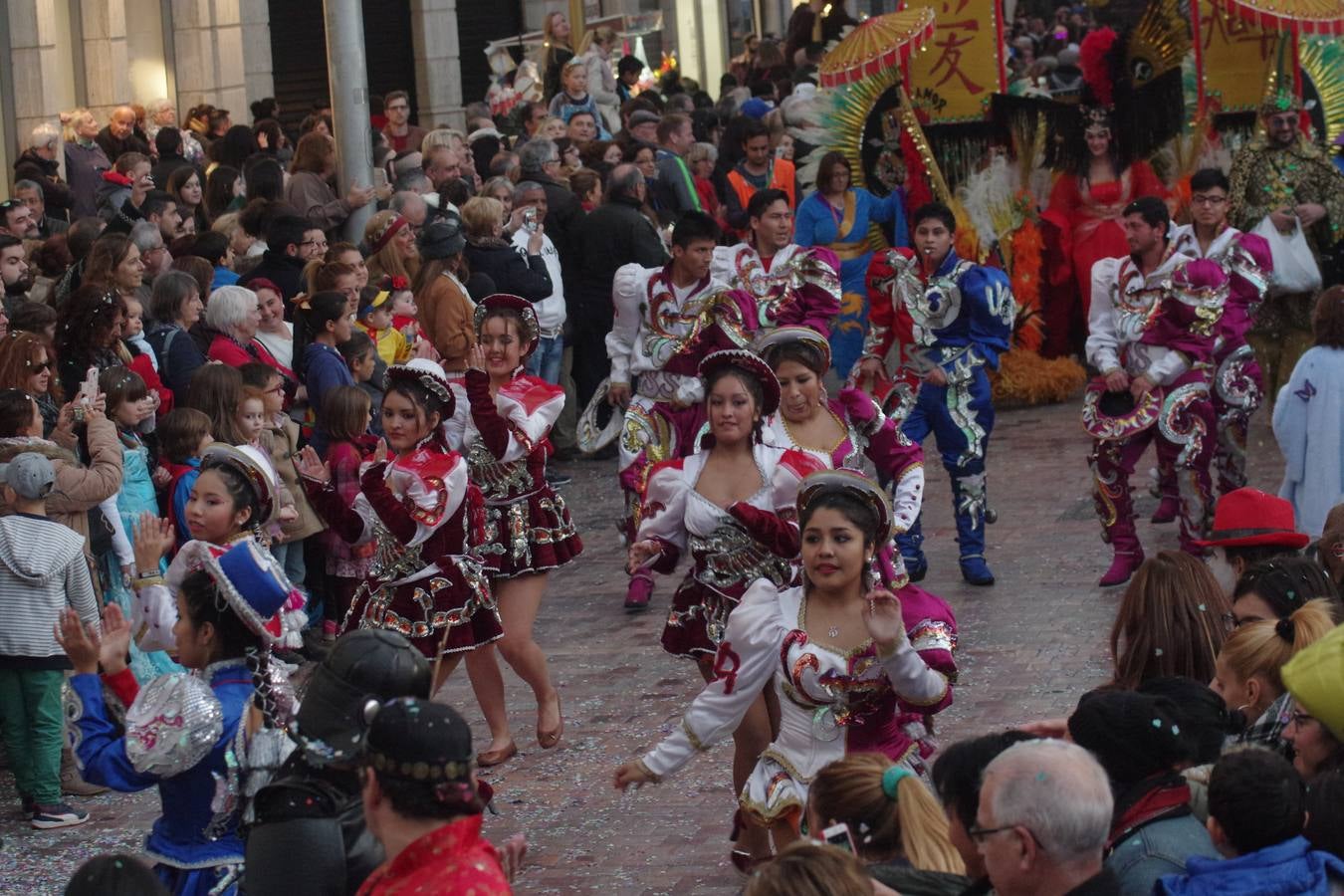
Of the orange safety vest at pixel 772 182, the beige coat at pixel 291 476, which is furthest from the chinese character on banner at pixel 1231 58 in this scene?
the beige coat at pixel 291 476

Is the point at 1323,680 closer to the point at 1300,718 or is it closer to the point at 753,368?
the point at 1300,718

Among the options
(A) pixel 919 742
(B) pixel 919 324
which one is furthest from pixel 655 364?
(A) pixel 919 742

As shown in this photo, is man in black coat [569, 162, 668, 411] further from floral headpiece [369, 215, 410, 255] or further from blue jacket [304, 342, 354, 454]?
blue jacket [304, 342, 354, 454]

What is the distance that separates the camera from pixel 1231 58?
1539 centimetres

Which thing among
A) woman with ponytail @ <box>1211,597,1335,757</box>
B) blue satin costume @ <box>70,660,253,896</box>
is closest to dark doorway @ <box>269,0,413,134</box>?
blue satin costume @ <box>70,660,253,896</box>

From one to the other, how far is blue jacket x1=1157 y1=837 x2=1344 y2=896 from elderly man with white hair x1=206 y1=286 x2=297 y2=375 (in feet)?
21.9

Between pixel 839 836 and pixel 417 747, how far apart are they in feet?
3.42

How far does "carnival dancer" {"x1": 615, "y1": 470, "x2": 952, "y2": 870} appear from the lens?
5727mm

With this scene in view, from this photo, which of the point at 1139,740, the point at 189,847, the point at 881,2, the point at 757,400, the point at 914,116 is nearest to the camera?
the point at 1139,740

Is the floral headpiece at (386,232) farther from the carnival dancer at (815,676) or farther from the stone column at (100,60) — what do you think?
the stone column at (100,60)

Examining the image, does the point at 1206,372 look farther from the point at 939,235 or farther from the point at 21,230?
the point at 21,230

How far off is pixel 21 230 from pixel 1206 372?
21.3ft

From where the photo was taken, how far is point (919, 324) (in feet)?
35.0

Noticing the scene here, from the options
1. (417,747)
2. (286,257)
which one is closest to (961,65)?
(286,257)
